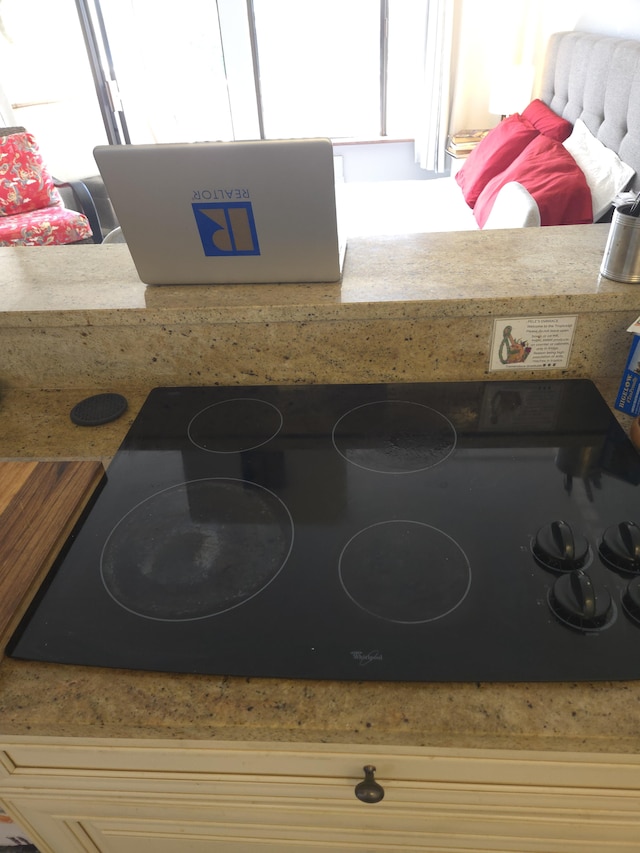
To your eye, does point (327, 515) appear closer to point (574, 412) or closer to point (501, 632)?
point (501, 632)

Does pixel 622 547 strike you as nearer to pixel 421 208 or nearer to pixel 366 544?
pixel 366 544

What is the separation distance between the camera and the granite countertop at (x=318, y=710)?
18.5 inches

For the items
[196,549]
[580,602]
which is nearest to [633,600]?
[580,602]

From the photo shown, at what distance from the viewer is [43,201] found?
3541mm

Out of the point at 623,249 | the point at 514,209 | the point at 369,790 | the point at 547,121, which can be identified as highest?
the point at 623,249

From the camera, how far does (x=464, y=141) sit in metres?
3.53

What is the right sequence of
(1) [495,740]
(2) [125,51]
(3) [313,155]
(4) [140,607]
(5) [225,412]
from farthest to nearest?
(2) [125,51], (5) [225,412], (3) [313,155], (4) [140,607], (1) [495,740]

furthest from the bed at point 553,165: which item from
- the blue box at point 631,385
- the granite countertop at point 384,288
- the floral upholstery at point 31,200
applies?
the floral upholstery at point 31,200

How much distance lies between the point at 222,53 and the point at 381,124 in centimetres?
130

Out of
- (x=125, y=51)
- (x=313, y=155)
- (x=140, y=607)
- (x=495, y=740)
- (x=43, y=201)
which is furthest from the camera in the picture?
(x=125, y=51)

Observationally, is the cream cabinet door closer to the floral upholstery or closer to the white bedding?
the white bedding

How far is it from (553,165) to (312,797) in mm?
2234

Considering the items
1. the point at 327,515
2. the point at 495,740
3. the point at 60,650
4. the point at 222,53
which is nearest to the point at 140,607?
the point at 60,650

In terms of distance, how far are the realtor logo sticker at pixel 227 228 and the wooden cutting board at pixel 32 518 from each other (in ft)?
1.21
